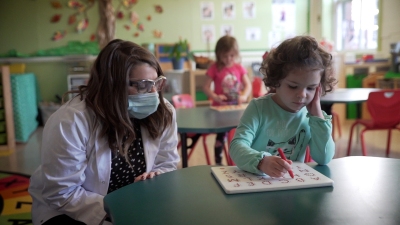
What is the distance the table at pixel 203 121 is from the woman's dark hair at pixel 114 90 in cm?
64

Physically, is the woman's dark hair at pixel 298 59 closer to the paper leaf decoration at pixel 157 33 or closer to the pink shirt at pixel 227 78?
the pink shirt at pixel 227 78

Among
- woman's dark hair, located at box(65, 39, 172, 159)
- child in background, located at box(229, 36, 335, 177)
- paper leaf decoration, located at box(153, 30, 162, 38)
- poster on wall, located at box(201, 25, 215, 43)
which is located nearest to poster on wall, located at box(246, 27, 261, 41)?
poster on wall, located at box(201, 25, 215, 43)

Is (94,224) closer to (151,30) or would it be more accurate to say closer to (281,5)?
(151,30)

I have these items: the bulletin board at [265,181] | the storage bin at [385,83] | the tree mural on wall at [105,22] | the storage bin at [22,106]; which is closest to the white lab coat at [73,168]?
the bulletin board at [265,181]

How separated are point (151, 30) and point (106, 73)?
17.2ft

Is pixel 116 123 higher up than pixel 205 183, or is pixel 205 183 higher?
pixel 116 123

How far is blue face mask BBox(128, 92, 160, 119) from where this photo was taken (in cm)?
122

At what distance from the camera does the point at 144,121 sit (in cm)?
133

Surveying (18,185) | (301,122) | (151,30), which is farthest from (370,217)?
(151,30)

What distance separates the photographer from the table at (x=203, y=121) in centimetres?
184

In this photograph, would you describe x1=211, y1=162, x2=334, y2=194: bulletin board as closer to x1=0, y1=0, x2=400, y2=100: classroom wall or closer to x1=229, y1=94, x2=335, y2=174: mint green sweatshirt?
x1=229, y1=94, x2=335, y2=174: mint green sweatshirt

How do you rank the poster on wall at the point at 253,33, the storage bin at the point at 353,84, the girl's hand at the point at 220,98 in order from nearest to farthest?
1. the girl's hand at the point at 220,98
2. the storage bin at the point at 353,84
3. the poster on wall at the point at 253,33

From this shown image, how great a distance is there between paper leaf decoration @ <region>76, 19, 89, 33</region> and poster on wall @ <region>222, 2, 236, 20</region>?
2.21 metres

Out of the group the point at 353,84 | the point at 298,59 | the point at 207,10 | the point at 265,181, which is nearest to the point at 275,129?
the point at 298,59
